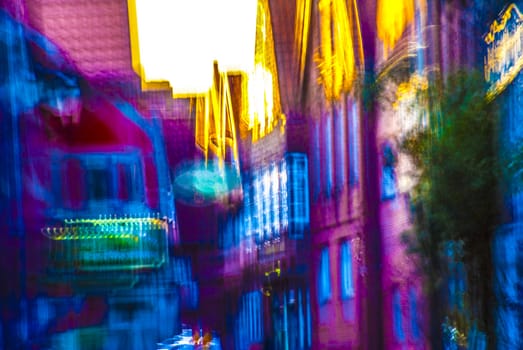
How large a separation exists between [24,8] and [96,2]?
1.03 m

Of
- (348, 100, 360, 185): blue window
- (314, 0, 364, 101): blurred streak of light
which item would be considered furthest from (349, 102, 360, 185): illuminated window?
(314, 0, 364, 101): blurred streak of light

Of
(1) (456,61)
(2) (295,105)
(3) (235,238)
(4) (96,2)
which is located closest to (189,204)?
(3) (235,238)

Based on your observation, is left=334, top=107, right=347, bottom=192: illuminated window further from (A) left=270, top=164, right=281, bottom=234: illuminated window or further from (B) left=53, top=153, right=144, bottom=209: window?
(B) left=53, top=153, right=144, bottom=209: window

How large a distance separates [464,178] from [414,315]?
207 centimetres

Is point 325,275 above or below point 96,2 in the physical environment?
below

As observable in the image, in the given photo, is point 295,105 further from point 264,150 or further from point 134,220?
point 134,220

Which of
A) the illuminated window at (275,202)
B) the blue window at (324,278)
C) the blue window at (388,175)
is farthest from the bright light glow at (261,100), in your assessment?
the blue window at (388,175)

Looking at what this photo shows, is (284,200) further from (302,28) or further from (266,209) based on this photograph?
(302,28)

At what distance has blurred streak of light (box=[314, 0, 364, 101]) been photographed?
31.9 ft

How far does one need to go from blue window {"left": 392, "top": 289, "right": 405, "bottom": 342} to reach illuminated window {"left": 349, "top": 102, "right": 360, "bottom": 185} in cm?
161

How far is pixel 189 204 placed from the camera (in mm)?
11062

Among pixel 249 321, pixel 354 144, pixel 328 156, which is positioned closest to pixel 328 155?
pixel 328 156

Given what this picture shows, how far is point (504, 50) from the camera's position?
23.9 ft

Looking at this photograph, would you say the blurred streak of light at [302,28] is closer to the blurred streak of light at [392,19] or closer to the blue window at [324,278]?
the blurred streak of light at [392,19]
